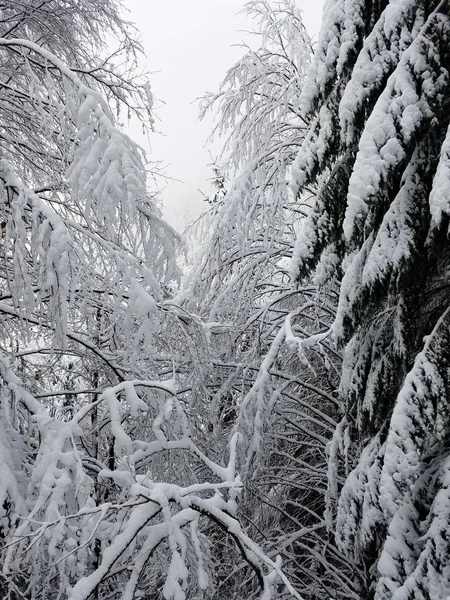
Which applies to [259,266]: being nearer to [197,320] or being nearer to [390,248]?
[197,320]

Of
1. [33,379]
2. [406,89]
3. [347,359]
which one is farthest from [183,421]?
[406,89]

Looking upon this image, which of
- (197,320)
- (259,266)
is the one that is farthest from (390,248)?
(259,266)

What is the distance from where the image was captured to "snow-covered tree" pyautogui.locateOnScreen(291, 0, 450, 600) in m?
2.61

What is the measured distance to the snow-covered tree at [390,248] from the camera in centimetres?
261

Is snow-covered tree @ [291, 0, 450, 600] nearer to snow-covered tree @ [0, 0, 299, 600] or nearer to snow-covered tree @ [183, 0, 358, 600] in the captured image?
snow-covered tree @ [0, 0, 299, 600]

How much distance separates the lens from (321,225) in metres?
3.48

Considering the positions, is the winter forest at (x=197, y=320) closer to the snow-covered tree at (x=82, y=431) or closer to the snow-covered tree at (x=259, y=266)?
the snow-covered tree at (x=82, y=431)

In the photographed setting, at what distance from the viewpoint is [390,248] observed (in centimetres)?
281

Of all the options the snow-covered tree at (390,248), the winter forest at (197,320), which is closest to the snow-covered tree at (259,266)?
the winter forest at (197,320)

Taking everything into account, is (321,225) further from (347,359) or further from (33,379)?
(33,379)

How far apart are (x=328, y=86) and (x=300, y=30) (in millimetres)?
2967

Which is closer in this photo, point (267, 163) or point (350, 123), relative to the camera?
point (350, 123)

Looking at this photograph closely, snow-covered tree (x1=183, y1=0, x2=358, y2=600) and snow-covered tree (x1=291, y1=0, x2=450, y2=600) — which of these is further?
snow-covered tree (x1=183, y1=0, x2=358, y2=600)

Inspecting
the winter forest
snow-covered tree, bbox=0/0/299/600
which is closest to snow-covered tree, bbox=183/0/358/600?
the winter forest
